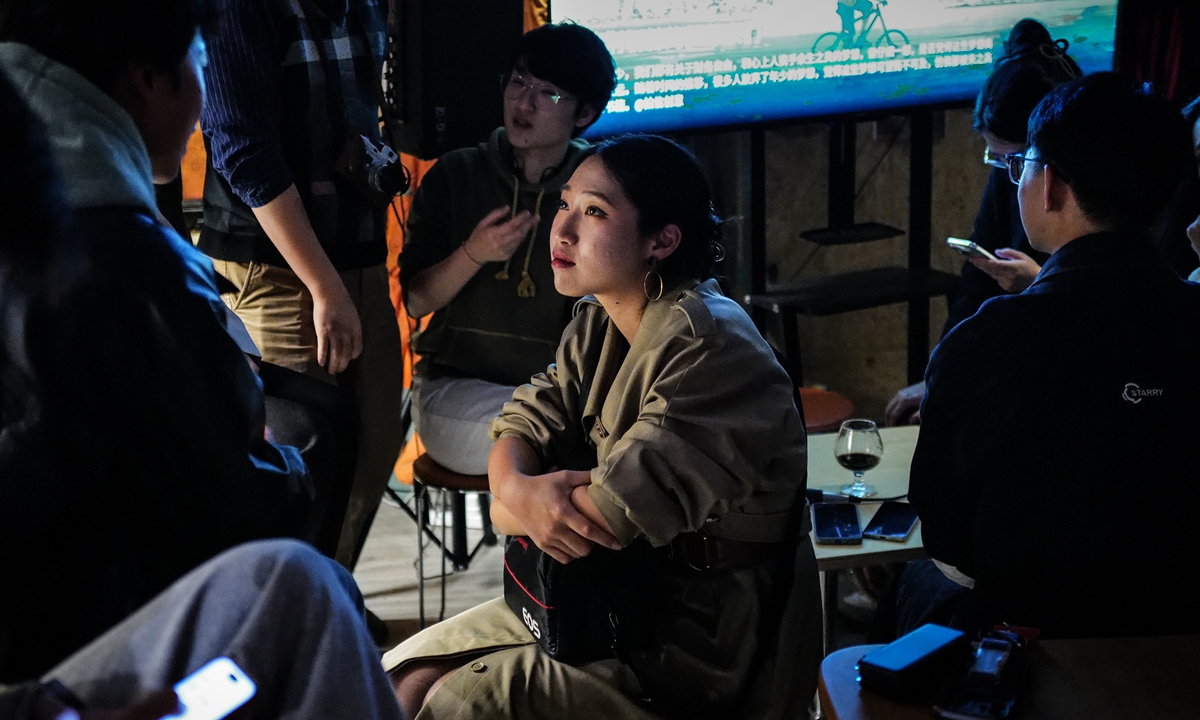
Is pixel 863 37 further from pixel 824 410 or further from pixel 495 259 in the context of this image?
pixel 495 259

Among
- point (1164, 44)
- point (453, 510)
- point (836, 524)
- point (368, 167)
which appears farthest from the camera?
point (1164, 44)

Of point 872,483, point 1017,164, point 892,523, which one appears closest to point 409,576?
point 872,483

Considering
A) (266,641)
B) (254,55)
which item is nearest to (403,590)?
(254,55)

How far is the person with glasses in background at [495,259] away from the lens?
2475mm

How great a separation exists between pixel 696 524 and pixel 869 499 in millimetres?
641

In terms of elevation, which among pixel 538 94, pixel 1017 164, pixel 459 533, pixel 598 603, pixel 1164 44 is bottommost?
pixel 459 533

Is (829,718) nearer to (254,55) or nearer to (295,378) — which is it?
(295,378)

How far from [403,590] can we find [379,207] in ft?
3.81

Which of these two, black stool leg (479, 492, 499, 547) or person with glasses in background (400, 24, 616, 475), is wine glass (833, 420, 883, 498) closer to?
person with glasses in background (400, 24, 616, 475)

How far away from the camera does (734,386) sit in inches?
57.4

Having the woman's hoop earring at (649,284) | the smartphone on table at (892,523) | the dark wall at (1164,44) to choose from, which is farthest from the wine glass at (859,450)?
the dark wall at (1164,44)

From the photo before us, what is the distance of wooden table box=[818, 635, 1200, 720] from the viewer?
1083 millimetres

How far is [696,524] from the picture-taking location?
1411mm

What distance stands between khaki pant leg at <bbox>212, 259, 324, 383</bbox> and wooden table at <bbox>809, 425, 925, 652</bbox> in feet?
3.38
